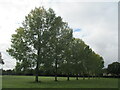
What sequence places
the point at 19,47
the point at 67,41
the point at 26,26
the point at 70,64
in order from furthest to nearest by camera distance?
the point at 70,64 < the point at 67,41 < the point at 26,26 < the point at 19,47

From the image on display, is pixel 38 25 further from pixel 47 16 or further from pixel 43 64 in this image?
pixel 43 64

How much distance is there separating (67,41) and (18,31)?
542 inches

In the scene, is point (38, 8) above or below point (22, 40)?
above

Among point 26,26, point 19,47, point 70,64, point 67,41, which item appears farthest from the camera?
point 70,64

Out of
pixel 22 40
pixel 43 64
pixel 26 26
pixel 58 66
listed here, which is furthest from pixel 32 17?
pixel 58 66

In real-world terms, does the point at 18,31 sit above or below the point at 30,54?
above

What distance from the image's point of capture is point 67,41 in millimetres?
55656

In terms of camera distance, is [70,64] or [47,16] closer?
[47,16]

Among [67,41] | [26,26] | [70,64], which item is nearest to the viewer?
[26,26]

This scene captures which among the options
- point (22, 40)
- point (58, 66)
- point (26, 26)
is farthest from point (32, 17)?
point (58, 66)

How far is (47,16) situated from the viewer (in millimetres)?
47625

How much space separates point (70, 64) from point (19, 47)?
66.9ft

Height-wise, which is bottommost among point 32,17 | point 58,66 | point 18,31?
point 58,66

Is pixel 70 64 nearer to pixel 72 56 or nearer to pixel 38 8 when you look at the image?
pixel 72 56
